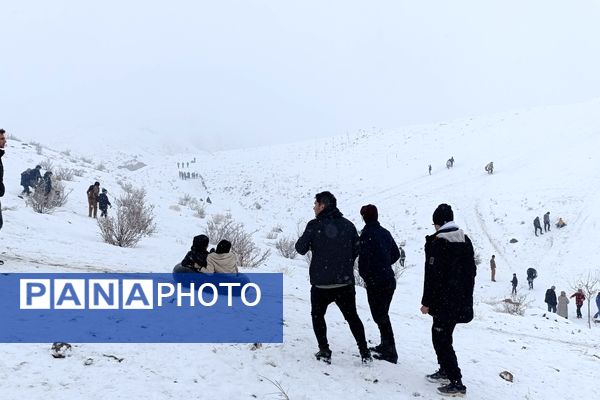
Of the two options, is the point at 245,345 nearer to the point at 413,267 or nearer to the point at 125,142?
the point at 413,267

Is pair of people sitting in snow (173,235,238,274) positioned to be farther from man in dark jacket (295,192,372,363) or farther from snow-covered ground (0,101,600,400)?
man in dark jacket (295,192,372,363)

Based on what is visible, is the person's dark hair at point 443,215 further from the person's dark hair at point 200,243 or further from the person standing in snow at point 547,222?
the person standing in snow at point 547,222

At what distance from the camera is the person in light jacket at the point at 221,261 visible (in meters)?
6.89

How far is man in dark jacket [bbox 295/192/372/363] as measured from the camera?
A: 469 cm

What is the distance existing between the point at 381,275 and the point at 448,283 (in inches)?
31.7

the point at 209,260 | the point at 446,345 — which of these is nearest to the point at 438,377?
the point at 446,345

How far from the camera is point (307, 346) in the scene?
5371 mm

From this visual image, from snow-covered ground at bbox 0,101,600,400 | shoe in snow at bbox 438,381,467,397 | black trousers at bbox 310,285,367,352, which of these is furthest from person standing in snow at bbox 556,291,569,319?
black trousers at bbox 310,285,367,352

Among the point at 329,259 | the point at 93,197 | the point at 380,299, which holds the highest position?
the point at 93,197

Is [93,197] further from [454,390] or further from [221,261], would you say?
[454,390]

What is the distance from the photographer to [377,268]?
5035 mm

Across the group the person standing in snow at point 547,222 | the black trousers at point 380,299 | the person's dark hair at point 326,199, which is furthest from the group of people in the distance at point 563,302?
the person's dark hair at point 326,199

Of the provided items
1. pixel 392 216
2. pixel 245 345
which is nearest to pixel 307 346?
pixel 245 345

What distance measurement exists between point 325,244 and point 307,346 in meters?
1.44
